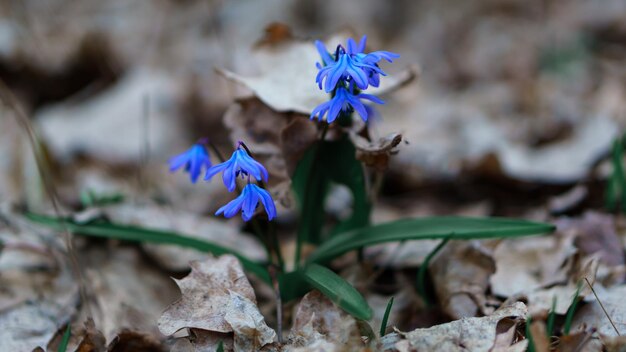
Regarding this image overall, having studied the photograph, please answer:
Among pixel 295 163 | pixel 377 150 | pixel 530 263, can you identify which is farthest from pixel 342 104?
pixel 530 263

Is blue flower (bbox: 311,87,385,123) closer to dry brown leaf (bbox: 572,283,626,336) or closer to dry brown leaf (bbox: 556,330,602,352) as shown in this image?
dry brown leaf (bbox: 556,330,602,352)

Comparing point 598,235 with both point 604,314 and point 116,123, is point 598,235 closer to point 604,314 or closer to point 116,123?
point 604,314

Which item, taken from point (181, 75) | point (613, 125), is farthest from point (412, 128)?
point (181, 75)

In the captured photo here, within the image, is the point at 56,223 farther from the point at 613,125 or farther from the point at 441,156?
the point at 613,125

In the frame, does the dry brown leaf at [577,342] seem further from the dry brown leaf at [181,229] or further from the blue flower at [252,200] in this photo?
the dry brown leaf at [181,229]

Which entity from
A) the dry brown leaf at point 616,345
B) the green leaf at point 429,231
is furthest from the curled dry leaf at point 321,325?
the dry brown leaf at point 616,345

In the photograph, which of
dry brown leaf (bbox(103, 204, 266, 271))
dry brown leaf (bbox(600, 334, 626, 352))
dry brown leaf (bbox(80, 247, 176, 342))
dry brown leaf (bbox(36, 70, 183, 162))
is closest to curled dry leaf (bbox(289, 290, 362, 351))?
dry brown leaf (bbox(80, 247, 176, 342))
